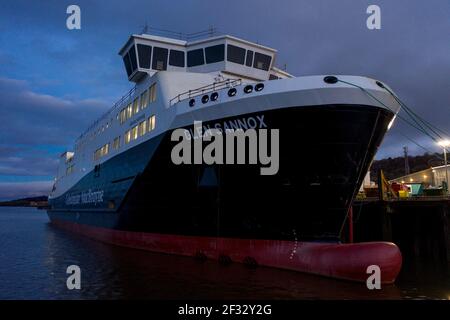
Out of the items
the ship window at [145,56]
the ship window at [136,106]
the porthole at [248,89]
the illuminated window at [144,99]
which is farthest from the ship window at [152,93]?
the porthole at [248,89]

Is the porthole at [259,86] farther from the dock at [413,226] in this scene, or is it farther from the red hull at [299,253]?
the dock at [413,226]

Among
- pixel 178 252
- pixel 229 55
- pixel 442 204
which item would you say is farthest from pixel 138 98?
pixel 442 204

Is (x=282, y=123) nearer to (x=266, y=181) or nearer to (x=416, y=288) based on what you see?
(x=266, y=181)

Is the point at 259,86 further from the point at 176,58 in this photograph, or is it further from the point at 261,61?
the point at 176,58

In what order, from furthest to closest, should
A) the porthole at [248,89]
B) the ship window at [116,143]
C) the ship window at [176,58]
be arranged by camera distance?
the ship window at [116,143] → the ship window at [176,58] → the porthole at [248,89]

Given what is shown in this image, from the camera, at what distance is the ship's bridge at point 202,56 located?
19.6m

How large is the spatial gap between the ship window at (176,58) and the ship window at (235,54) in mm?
2703

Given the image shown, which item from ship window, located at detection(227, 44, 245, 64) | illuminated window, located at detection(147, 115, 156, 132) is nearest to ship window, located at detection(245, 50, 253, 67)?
ship window, located at detection(227, 44, 245, 64)

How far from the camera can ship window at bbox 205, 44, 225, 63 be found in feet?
64.1

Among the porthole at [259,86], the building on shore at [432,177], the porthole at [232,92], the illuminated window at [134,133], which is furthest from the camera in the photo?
the building on shore at [432,177]

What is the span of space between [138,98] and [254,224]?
1041 centimetres

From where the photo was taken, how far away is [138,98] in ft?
67.4

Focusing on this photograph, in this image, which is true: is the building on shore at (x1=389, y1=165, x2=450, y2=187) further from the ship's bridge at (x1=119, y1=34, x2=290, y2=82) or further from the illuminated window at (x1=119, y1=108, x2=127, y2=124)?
the illuminated window at (x1=119, y1=108, x2=127, y2=124)

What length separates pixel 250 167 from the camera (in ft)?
45.2
